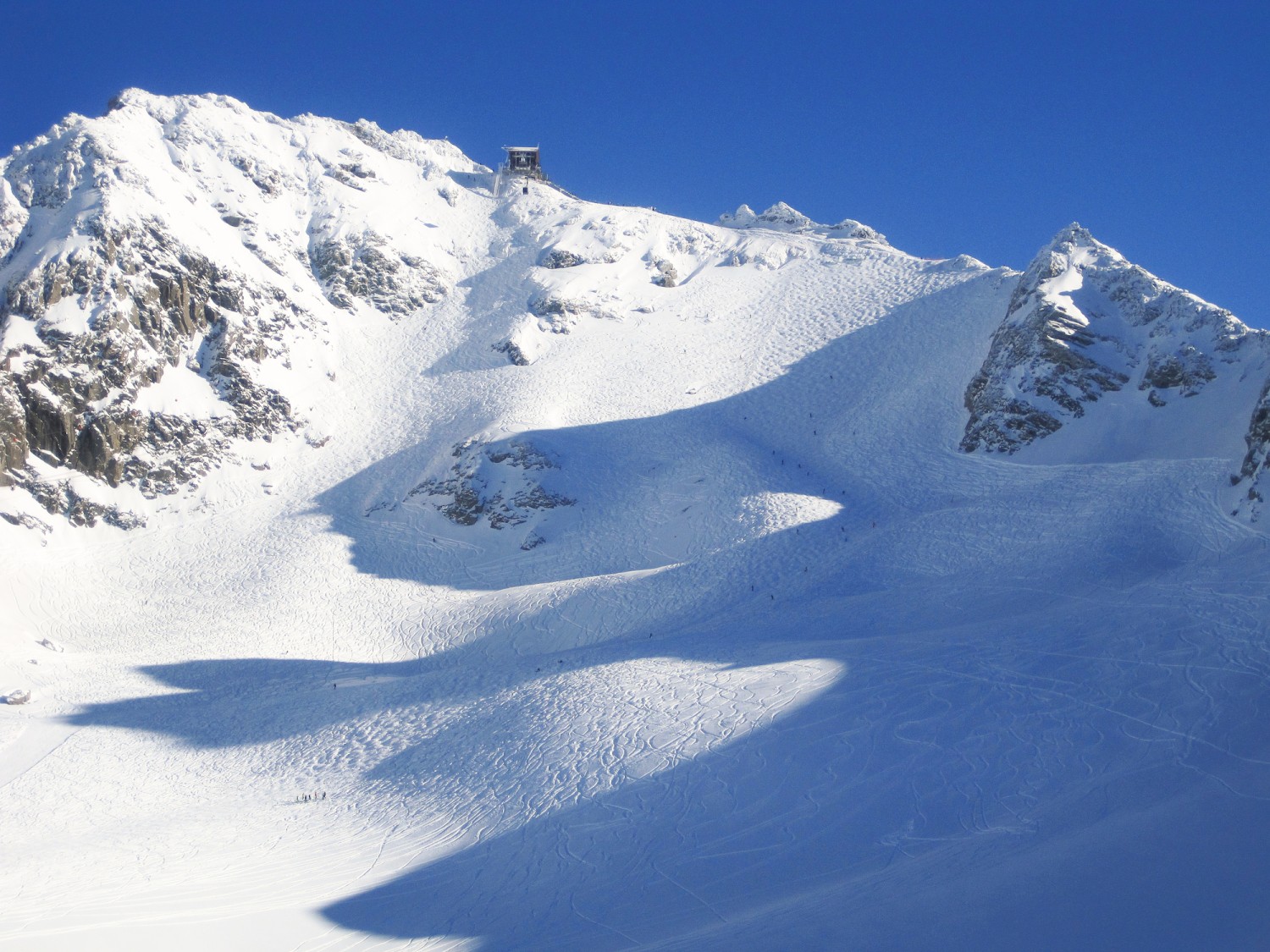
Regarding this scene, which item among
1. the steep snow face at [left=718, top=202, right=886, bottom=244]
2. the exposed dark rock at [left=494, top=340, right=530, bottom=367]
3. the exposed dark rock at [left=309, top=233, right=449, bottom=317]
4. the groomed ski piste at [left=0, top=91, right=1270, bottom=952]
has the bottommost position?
the groomed ski piste at [left=0, top=91, right=1270, bottom=952]

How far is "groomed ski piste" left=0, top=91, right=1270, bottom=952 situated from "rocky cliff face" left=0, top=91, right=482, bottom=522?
58 cm

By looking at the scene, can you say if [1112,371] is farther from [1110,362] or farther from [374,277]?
[374,277]

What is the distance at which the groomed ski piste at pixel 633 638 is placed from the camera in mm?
11797

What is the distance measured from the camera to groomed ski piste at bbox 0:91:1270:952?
38.7 feet

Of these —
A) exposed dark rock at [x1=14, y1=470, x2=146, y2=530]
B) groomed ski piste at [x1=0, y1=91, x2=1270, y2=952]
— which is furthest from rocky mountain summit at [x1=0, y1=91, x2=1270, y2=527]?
groomed ski piste at [x1=0, y1=91, x2=1270, y2=952]

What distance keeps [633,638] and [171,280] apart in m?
A: 35.3

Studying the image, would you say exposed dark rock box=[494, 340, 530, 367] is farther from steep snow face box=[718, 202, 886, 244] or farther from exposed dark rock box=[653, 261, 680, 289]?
steep snow face box=[718, 202, 886, 244]

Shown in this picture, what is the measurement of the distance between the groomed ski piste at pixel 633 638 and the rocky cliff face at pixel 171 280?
58cm

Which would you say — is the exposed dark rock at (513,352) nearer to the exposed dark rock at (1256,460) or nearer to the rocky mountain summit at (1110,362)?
the rocky mountain summit at (1110,362)

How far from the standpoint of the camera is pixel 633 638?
26.5 m

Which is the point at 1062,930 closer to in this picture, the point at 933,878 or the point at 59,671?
the point at 933,878

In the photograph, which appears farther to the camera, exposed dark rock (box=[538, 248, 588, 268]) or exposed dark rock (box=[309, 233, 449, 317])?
exposed dark rock (box=[538, 248, 588, 268])

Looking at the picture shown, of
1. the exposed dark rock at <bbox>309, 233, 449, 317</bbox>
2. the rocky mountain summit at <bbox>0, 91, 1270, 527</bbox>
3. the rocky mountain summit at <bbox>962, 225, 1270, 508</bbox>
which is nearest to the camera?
the rocky mountain summit at <bbox>962, 225, 1270, 508</bbox>

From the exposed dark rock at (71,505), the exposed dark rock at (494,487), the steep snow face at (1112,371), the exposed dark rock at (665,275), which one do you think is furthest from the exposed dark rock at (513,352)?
the steep snow face at (1112,371)
